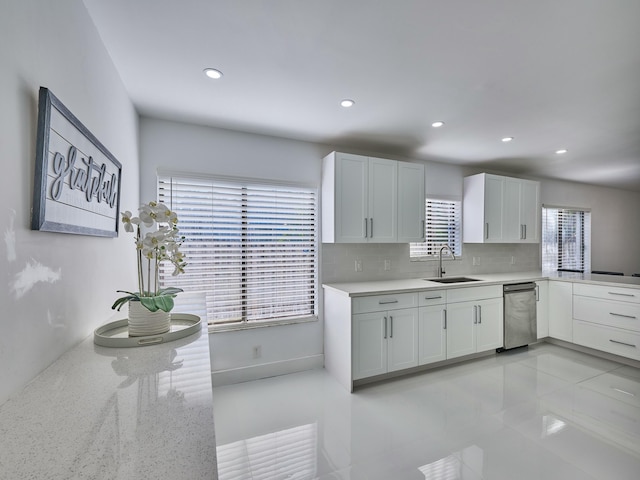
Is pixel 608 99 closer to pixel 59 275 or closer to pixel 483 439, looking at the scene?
pixel 483 439

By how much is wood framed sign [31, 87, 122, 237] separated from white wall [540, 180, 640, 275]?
6098 mm

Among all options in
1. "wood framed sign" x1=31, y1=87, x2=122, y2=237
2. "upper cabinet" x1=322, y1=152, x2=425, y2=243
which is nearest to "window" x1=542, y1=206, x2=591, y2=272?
"upper cabinet" x1=322, y1=152, x2=425, y2=243

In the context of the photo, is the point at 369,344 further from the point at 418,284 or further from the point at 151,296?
the point at 151,296

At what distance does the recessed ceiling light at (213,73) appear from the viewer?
195 centimetres

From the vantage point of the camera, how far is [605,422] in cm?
231

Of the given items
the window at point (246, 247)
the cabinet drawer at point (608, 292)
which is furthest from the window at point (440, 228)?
the window at point (246, 247)

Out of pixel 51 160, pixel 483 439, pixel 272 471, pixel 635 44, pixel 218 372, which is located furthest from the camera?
pixel 218 372

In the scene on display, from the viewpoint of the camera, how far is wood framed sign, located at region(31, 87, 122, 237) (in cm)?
102

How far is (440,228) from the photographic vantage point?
4.14 meters

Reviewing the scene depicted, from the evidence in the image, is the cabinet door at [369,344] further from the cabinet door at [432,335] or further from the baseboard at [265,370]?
the baseboard at [265,370]

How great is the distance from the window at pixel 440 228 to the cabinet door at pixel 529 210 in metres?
0.92

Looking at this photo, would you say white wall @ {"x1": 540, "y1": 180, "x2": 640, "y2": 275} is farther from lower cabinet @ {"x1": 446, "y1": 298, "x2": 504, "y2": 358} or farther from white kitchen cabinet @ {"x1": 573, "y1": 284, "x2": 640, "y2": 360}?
lower cabinet @ {"x1": 446, "y1": 298, "x2": 504, "y2": 358}

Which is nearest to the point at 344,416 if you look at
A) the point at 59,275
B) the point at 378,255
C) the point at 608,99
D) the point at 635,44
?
the point at 378,255

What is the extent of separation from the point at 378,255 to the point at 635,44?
102 inches
